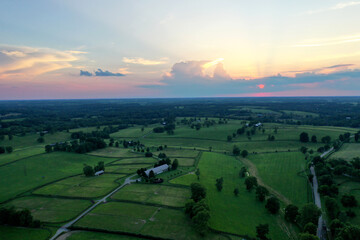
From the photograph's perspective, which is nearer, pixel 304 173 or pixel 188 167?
pixel 304 173

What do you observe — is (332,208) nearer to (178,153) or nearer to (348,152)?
(348,152)

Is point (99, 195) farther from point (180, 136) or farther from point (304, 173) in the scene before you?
point (180, 136)

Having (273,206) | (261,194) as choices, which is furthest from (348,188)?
(273,206)

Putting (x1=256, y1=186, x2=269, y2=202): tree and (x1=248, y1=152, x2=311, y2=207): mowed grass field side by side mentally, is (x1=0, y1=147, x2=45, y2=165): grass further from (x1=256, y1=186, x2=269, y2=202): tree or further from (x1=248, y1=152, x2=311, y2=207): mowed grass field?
(x1=248, y1=152, x2=311, y2=207): mowed grass field

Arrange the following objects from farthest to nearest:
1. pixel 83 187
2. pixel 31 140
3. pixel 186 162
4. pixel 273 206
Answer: pixel 31 140 → pixel 186 162 → pixel 83 187 → pixel 273 206

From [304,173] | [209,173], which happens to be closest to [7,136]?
[209,173]

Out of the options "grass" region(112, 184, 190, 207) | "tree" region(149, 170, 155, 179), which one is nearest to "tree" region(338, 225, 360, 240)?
"grass" region(112, 184, 190, 207)
